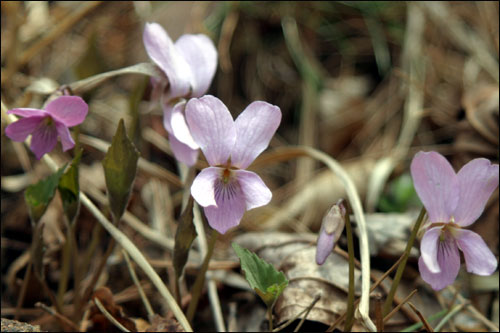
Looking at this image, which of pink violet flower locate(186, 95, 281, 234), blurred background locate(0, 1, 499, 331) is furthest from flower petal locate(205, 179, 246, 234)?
blurred background locate(0, 1, 499, 331)

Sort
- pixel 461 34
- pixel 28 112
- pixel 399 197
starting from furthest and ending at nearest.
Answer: pixel 461 34
pixel 399 197
pixel 28 112

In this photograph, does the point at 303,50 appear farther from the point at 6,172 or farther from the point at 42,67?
the point at 6,172

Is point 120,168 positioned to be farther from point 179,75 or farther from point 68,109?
point 179,75

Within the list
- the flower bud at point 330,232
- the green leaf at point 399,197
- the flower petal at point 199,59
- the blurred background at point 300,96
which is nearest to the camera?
the flower bud at point 330,232

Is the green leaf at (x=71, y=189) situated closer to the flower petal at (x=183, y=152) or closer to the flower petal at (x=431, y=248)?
the flower petal at (x=183, y=152)

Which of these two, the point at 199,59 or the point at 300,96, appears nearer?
the point at 199,59

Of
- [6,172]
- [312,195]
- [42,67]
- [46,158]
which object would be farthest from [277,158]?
[42,67]

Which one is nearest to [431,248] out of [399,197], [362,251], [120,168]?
[362,251]

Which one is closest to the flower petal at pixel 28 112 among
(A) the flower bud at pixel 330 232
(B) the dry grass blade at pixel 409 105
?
(A) the flower bud at pixel 330 232
